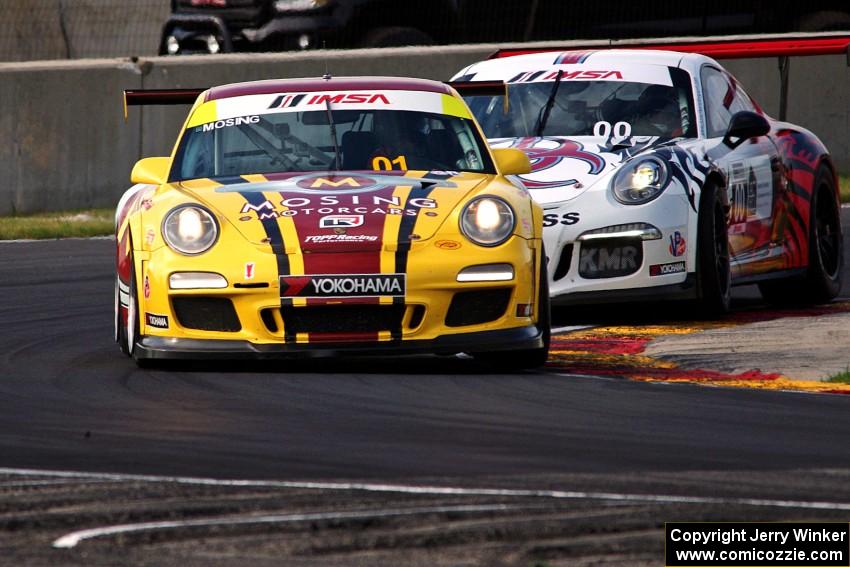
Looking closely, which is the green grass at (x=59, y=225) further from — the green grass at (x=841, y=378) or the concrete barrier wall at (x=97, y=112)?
the green grass at (x=841, y=378)

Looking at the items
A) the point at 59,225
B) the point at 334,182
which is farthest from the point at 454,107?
the point at 59,225

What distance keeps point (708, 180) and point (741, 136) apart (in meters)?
0.52

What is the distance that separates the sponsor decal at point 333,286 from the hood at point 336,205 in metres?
0.12

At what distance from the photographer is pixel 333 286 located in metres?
7.68

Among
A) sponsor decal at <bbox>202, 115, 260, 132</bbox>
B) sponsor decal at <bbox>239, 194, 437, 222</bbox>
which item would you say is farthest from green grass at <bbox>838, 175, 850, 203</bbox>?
sponsor decal at <bbox>239, 194, 437, 222</bbox>

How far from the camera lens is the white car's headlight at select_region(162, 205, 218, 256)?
787cm

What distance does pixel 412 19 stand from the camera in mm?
18078

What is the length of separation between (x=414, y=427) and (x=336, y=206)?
1.68 m

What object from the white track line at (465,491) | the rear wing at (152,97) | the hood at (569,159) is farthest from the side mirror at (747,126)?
the white track line at (465,491)

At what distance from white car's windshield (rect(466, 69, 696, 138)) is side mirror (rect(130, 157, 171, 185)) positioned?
252cm

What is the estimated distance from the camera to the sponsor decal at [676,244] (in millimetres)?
9711

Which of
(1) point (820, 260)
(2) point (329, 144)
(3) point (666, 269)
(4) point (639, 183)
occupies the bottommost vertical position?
Result: (1) point (820, 260)

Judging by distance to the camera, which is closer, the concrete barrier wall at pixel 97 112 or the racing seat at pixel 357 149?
the racing seat at pixel 357 149

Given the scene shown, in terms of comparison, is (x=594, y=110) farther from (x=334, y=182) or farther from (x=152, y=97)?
(x=334, y=182)
